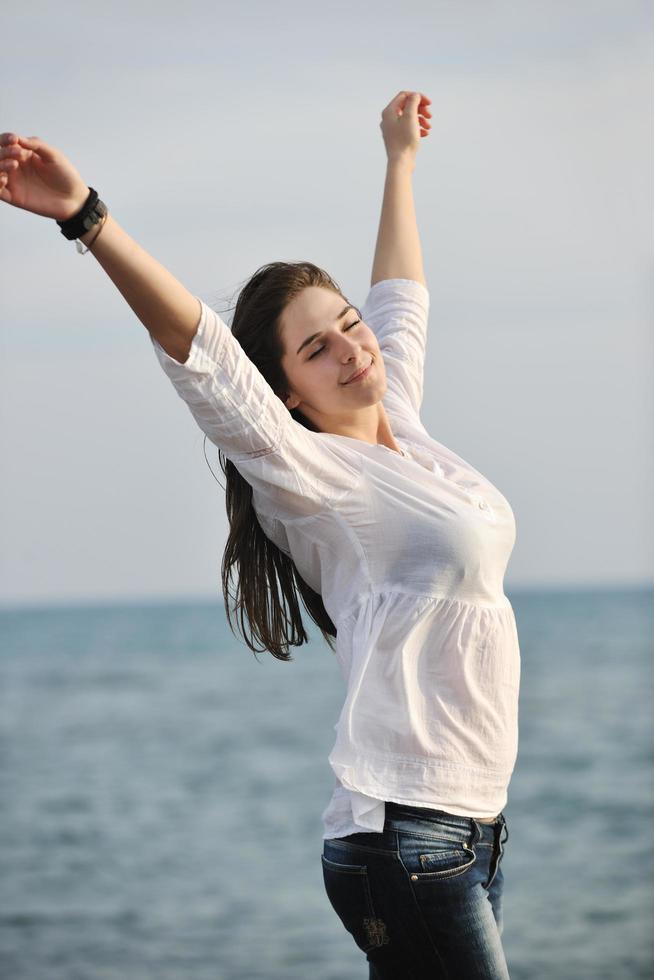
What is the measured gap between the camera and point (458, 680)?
1.84 m

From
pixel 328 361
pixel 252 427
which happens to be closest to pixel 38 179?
pixel 252 427

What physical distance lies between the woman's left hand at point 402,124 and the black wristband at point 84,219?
1.03 meters

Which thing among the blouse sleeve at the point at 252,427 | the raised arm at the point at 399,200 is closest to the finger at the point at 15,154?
the blouse sleeve at the point at 252,427

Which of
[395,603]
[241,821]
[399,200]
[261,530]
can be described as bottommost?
[241,821]

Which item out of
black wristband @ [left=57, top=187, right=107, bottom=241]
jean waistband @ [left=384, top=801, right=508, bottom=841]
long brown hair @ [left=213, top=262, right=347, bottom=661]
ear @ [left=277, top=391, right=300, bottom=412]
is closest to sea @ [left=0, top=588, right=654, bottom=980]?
long brown hair @ [left=213, top=262, right=347, bottom=661]

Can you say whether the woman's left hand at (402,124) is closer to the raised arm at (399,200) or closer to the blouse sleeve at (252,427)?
the raised arm at (399,200)

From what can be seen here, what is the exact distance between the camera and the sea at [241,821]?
788cm

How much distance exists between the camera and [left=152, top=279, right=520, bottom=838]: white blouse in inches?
69.6

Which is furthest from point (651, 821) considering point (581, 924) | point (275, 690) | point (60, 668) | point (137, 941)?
point (60, 668)

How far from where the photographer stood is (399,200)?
2.44 meters

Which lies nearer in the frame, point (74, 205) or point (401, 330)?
point (74, 205)

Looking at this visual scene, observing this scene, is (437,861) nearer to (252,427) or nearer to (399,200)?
(252,427)

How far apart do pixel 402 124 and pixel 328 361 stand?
28.2 inches

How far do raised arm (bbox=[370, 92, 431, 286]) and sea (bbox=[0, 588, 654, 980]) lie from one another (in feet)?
2.52
